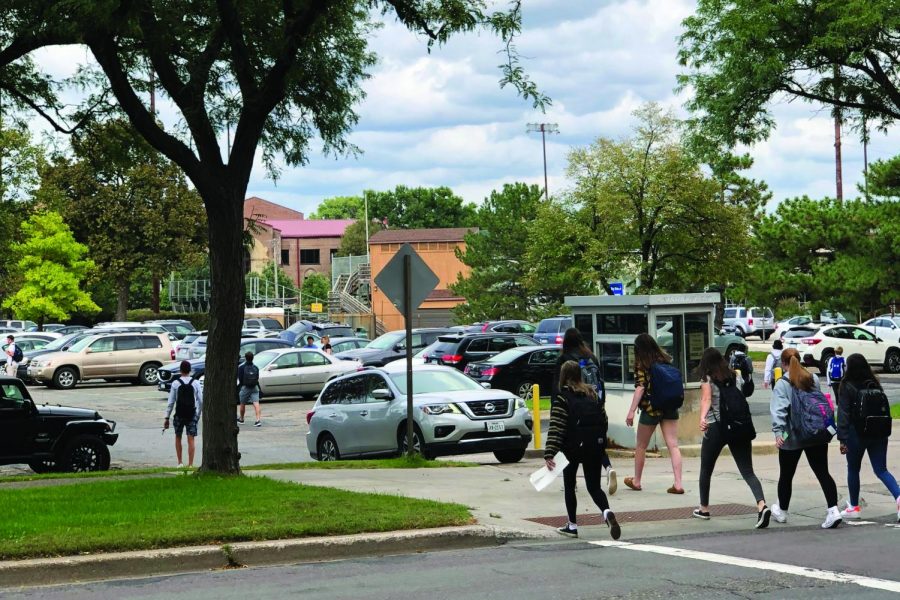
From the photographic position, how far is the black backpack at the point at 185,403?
1902 centimetres

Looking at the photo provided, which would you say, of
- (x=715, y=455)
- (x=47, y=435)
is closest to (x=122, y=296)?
(x=47, y=435)

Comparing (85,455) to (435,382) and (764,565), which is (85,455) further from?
(764,565)

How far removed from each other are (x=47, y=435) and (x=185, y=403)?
7.25 ft

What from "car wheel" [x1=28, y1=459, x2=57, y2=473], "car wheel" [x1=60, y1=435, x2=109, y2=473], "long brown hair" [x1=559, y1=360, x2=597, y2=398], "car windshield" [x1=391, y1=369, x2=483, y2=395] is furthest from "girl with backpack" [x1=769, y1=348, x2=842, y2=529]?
"car wheel" [x1=28, y1=459, x2=57, y2=473]

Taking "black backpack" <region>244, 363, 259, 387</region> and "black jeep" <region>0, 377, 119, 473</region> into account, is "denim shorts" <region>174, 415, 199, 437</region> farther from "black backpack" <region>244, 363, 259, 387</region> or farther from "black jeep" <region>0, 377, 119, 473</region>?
"black backpack" <region>244, 363, 259, 387</region>

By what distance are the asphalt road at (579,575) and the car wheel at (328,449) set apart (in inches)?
342

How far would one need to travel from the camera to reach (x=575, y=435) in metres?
10.6

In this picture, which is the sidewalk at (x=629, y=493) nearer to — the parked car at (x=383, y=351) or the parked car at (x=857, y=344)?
the parked car at (x=383, y=351)

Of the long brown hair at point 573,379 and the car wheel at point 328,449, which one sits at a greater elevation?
the long brown hair at point 573,379

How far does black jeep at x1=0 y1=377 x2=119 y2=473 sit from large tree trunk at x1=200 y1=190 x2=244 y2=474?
5.00m

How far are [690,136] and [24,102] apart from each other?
45.2 feet

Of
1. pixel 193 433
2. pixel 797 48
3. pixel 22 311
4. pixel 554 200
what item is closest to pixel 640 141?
pixel 554 200

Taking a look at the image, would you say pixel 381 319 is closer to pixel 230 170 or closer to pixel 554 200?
pixel 554 200

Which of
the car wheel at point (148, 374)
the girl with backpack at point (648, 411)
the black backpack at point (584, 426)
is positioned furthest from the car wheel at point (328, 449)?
the car wheel at point (148, 374)
